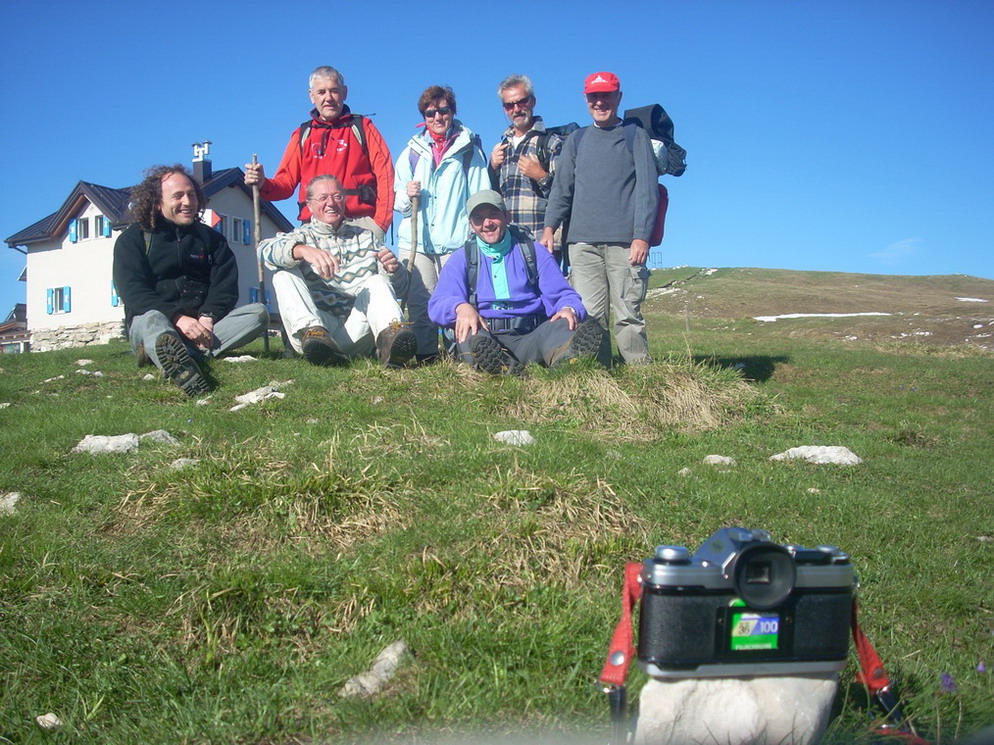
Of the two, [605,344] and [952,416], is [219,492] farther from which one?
[952,416]

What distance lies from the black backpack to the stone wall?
3147 cm

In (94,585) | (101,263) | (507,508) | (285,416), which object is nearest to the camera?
(94,585)

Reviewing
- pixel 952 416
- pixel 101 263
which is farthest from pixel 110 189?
pixel 952 416

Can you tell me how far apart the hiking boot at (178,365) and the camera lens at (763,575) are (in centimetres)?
532

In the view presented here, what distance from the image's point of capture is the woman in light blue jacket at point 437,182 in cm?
830

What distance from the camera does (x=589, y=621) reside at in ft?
9.57

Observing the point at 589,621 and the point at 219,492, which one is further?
the point at 219,492

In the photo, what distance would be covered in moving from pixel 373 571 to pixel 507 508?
2.19ft

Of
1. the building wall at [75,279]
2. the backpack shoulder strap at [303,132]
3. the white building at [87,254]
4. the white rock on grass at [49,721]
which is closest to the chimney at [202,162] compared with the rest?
the white building at [87,254]

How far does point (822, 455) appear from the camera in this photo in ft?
17.5

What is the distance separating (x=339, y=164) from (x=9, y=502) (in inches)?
201

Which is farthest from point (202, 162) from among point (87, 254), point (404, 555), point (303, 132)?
point (404, 555)

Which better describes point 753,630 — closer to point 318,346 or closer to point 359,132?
point 318,346

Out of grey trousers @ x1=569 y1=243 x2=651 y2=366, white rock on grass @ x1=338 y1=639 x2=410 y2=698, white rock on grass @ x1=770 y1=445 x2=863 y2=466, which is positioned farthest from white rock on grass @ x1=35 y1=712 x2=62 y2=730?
grey trousers @ x1=569 y1=243 x2=651 y2=366
